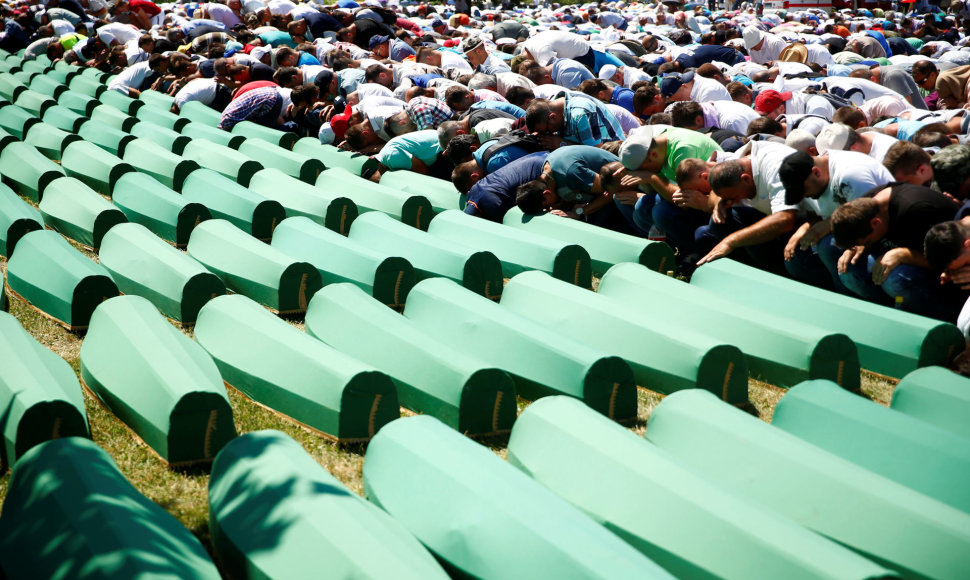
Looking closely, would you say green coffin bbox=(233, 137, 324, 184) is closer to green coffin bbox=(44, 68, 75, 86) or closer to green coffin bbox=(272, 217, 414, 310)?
green coffin bbox=(272, 217, 414, 310)

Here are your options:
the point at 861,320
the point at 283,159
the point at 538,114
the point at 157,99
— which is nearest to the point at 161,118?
the point at 157,99

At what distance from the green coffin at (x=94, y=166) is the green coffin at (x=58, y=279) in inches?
81.4

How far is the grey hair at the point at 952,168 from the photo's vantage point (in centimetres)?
509

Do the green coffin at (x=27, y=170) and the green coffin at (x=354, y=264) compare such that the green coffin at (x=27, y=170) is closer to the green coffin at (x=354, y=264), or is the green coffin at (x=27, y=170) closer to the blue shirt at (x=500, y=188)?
the green coffin at (x=354, y=264)

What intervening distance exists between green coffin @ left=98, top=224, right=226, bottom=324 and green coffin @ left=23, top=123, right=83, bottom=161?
4037 millimetres

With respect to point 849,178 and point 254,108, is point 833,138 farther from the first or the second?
point 254,108

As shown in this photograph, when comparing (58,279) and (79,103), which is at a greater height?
(79,103)

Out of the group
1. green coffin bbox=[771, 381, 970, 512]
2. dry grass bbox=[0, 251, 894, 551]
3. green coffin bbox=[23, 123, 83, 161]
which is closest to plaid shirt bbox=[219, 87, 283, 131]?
green coffin bbox=[23, 123, 83, 161]

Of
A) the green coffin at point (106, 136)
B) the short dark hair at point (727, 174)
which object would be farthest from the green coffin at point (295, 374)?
the green coffin at point (106, 136)

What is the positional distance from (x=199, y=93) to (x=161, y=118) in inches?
39.3

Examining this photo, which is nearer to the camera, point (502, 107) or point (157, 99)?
point (502, 107)

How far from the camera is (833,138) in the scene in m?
6.21

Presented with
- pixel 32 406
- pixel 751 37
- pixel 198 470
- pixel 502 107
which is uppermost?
pixel 751 37

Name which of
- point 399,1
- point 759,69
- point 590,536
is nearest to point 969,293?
point 590,536
